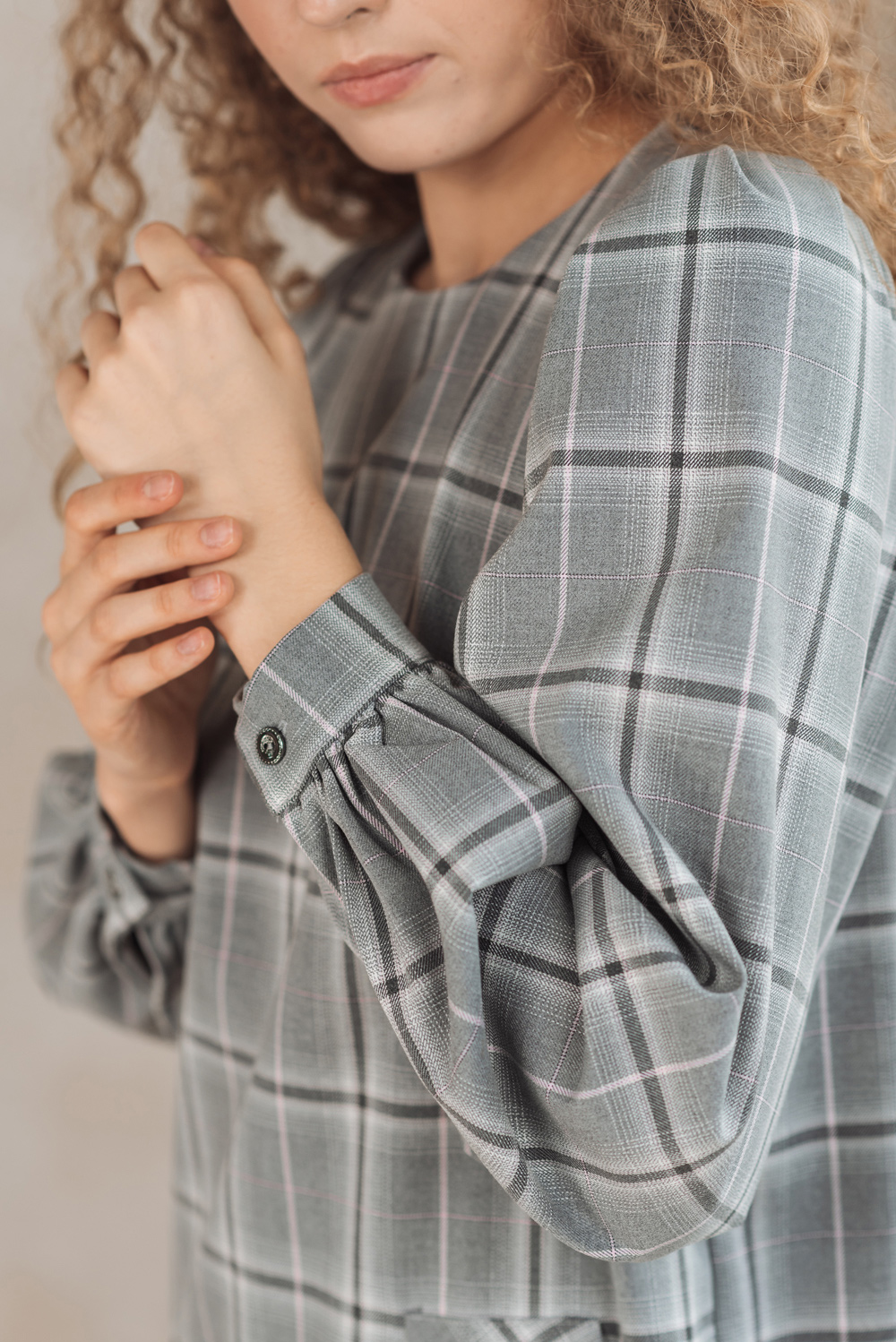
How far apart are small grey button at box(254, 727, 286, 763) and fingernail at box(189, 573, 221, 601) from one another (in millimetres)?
81

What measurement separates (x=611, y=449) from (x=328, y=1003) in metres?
0.37

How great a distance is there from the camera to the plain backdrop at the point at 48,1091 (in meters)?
1.20

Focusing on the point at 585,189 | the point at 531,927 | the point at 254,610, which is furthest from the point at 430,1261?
the point at 585,189

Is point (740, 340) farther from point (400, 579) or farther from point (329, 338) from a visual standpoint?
point (329, 338)

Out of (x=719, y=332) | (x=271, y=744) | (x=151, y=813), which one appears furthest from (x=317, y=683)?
(x=151, y=813)

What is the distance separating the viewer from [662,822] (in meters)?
0.50

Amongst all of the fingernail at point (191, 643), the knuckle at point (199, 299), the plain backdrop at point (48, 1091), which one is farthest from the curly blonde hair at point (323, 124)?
the fingernail at point (191, 643)

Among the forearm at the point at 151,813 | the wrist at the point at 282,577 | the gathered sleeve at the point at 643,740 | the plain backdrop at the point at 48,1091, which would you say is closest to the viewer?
the gathered sleeve at the point at 643,740

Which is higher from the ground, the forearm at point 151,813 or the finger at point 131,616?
the finger at point 131,616

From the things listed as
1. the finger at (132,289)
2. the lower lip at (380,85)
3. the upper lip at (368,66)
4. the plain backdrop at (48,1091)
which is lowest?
the plain backdrop at (48,1091)

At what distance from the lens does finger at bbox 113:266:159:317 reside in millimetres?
666

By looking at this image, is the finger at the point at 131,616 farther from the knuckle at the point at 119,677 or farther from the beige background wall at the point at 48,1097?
the beige background wall at the point at 48,1097

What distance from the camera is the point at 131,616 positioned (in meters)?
0.63

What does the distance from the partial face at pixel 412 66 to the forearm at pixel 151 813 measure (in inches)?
18.8
